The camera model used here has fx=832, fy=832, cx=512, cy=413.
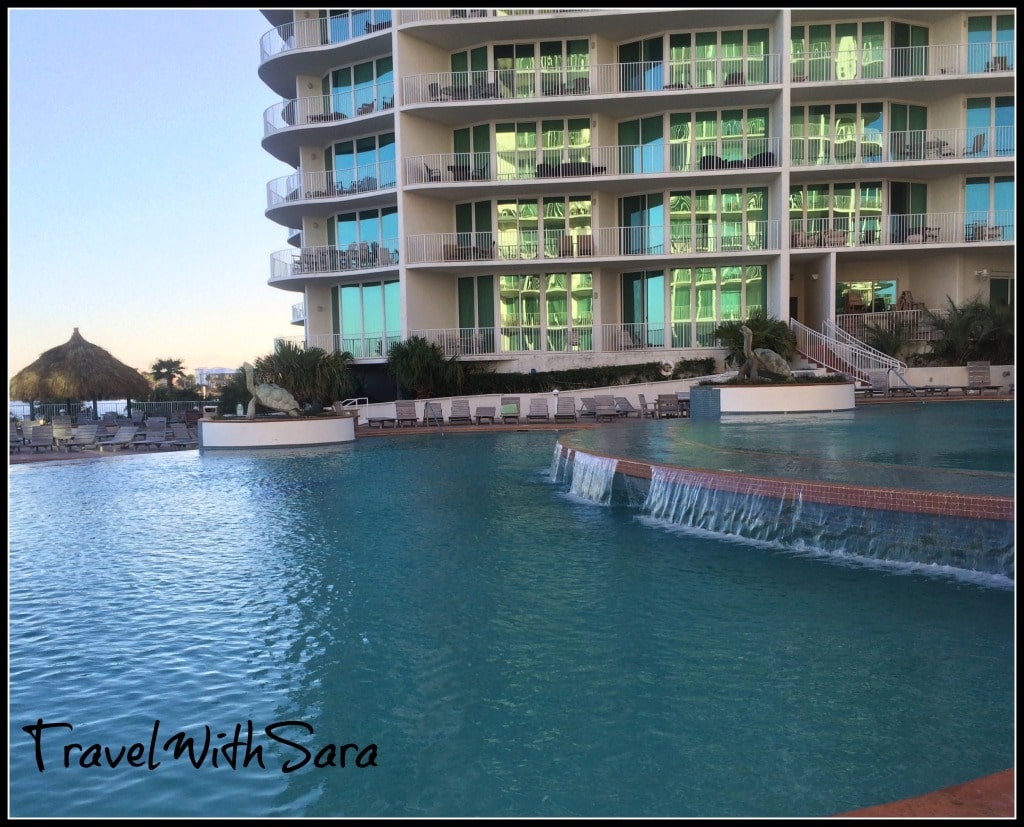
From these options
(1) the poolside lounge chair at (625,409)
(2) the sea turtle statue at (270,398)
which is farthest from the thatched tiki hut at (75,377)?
(1) the poolside lounge chair at (625,409)

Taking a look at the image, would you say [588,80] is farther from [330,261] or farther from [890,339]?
[890,339]

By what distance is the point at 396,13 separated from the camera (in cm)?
2750

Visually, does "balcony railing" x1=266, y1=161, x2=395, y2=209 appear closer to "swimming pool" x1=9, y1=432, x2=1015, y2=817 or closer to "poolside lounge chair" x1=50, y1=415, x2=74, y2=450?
"poolside lounge chair" x1=50, y1=415, x2=74, y2=450

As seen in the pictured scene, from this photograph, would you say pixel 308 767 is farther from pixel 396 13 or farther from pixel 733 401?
pixel 396 13

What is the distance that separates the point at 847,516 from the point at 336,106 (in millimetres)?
26512

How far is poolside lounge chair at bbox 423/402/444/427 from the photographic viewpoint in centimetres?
2270

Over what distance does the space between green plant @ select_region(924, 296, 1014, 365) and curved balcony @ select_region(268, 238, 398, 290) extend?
17124mm

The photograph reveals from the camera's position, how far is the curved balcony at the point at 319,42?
2780 centimetres

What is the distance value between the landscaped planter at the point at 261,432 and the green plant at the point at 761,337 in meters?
12.2

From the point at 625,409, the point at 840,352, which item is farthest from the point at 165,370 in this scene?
the point at 840,352

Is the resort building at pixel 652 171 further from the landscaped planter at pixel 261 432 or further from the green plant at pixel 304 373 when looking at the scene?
the landscaped planter at pixel 261 432

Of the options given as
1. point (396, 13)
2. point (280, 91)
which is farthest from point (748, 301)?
point (280, 91)

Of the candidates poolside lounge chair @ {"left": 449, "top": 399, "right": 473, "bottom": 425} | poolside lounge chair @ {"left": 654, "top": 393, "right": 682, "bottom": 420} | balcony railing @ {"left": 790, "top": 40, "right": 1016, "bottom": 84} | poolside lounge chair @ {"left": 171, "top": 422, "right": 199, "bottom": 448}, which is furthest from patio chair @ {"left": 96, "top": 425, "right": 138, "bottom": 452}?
balcony railing @ {"left": 790, "top": 40, "right": 1016, "bottom": 84}

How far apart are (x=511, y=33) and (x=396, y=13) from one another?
390 centimetres
